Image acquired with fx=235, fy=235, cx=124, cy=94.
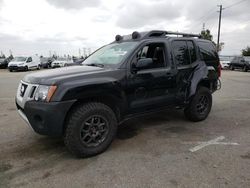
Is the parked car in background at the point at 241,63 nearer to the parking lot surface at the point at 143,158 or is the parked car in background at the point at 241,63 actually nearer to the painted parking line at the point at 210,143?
the parking lot surface at the point at 143,158

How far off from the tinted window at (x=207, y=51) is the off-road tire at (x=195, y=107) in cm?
74

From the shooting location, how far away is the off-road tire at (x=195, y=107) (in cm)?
515

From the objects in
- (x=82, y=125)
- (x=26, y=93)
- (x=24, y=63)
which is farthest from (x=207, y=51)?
(x=24, y=63)

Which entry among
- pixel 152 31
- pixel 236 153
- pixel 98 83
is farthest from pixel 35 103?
pixel 236 153

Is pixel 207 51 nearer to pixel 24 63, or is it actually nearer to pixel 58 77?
pixel 58 77

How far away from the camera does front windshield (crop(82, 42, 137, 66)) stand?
4.12m

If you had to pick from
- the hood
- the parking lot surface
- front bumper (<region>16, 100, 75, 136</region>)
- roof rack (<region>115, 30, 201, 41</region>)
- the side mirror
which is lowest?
the parking lot surface

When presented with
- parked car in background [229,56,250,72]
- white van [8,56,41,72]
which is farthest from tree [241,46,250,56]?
white van [8,56,41,72]

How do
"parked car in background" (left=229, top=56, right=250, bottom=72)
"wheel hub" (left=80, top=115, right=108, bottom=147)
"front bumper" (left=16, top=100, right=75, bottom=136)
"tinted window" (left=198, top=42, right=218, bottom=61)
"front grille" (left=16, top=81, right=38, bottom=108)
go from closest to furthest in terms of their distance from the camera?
"front bumper" (left=16, top=100, right=75, bottom=136) → "front grille" (left=16, top=81, right=38, bottom=108) → "wheel hub" (left=80, top=115, right=108, bottom=147) → "tinted window" (left=198, top=42, right=218, bottom=61) → "parked car in background" (left=229, top=56, right=250, bottom=72)

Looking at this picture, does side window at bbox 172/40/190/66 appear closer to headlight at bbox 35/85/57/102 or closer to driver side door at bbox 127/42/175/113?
driver side door at bbox 127/42/175/113

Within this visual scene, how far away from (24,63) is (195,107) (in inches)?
942

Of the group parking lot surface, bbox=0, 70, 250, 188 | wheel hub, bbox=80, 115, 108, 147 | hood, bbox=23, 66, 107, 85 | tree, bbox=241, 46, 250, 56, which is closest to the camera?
parking lot surface, bbox=0, 70, 250, 188

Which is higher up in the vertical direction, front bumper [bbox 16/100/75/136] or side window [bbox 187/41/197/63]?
side window [bbox 187/41/197/63]

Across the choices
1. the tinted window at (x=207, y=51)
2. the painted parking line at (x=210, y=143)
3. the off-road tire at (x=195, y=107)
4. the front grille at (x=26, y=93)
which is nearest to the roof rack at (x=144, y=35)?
the tinted window at (x=207, y=51)
